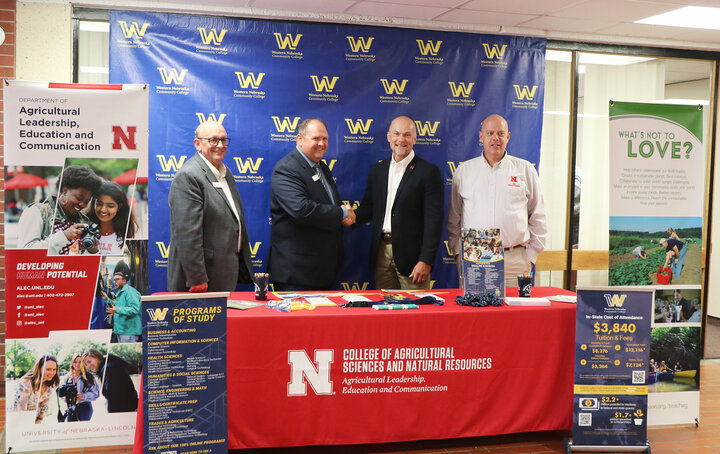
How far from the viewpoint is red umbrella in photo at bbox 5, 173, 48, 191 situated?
127 inches

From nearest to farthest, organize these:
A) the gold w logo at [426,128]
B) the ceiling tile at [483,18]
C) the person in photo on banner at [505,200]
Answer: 1. the person in photo on banner at [505,200]
2. the ceiling tile at [483,18]
3. the gold w logo at [426,128]

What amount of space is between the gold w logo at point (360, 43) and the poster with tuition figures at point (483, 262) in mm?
2132

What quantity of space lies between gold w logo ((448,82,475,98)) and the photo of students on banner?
1859mm

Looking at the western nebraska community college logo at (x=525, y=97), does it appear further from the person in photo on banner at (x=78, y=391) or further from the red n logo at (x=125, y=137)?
the person in photo on banner at (x=78, y=391)

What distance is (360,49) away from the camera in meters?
5.06

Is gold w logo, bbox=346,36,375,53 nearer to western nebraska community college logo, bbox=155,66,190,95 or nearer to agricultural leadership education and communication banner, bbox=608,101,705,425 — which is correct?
western nebraska community college logo, bbox=155,66,190,95

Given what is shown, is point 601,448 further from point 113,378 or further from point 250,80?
point 250,80

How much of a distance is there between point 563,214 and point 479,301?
248 cm

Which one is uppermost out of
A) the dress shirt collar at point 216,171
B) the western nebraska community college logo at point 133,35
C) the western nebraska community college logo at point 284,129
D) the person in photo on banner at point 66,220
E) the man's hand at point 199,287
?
the western nebraska community college logo at point 133,35

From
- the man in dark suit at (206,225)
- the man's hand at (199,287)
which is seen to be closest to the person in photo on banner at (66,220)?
the man in dark suit at (206,225)

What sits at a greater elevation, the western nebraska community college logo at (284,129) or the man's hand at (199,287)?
the western nebraska community college logo at (284,129)

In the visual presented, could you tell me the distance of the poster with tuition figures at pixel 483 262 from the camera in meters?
3.61

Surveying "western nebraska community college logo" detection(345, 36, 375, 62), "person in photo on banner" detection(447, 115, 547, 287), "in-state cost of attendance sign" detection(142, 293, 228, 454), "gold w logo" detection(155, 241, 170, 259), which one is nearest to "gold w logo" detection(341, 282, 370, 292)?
"person in photo on banner" detection(447, 115, 547, 287)

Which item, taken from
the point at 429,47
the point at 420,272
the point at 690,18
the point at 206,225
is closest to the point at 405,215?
the point at 420,272
